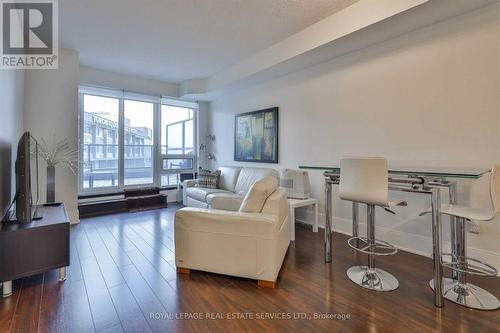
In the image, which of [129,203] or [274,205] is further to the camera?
[129,203]

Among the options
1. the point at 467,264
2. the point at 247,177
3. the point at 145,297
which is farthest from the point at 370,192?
the point at 247,177

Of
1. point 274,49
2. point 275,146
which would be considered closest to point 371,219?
point 275,146

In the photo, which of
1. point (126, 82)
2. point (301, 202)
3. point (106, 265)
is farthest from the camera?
point (126, 82)

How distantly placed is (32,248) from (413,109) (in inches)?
158

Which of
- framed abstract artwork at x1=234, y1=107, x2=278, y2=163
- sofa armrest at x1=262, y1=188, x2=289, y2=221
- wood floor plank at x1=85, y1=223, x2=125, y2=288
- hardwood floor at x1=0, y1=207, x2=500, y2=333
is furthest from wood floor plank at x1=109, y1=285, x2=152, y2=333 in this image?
framed abstract artwork at x1=234, y1=107, x2=278, y2=163

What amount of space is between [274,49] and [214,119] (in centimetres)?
282

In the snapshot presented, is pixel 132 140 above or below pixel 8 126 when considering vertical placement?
above

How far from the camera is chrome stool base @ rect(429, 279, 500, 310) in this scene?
184cm

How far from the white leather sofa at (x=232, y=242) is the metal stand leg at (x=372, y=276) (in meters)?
0.74

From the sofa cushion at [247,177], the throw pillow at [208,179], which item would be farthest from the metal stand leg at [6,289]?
the throw pillow at [208,179]

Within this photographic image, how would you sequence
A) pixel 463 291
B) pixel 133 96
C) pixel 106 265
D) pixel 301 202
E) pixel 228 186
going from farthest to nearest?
1. pixel 133 96
2. pixel 228 186
3. pixel 301 202
4. pixel 106 265
5. pixel 463 291

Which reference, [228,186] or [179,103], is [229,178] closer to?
[228,186]

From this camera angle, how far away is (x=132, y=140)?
5301 millimetres

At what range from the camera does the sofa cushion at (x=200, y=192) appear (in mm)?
4430
